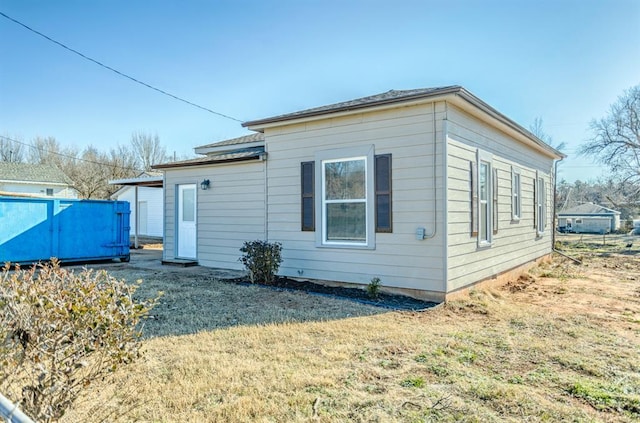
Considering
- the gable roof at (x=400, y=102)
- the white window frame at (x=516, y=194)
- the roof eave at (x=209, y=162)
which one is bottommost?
the white window frame at (x=516, y=194)

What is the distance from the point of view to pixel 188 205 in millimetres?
9914

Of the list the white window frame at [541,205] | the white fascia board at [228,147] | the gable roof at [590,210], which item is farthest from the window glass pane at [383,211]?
the gable roof at [590,210]

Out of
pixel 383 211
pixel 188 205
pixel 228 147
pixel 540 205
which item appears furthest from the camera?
pixel 540 205

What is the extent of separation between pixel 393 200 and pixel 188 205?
18.5 feet

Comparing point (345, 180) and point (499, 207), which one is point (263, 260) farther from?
point (499, 207)

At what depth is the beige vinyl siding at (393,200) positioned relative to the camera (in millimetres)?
6105

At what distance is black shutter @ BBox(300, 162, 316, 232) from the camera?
731 cm

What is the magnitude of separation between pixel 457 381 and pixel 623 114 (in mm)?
32669

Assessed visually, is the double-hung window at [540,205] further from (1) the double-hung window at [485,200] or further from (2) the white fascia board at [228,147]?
(2) the white fascia board at [228,147]

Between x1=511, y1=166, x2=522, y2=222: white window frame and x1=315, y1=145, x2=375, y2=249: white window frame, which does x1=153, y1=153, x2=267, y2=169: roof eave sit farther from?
x1=511, y1=166, x2=522, y2=222: white window frame

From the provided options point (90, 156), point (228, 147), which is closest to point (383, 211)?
point (228, 147)

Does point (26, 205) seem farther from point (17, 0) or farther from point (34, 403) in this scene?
point (34, 403)

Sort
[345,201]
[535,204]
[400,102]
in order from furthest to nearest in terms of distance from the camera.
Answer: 1. [535,204]
2. [345,201]
3. [400,102]

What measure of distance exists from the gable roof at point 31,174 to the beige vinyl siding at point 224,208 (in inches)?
930
